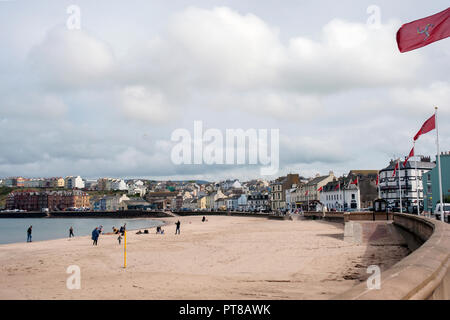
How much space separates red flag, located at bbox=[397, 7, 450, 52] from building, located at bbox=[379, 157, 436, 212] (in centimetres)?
9107

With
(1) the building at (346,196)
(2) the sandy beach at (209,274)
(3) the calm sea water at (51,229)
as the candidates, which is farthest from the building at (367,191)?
(2) the sandy beach at (209,274)

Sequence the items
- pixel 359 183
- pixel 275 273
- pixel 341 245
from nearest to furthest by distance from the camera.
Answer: pixel 275 273 < pixel 341 245 < pixel 359 183

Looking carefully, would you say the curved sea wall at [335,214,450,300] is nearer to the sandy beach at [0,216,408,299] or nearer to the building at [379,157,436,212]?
the sandy beach at [0,216,408,299]

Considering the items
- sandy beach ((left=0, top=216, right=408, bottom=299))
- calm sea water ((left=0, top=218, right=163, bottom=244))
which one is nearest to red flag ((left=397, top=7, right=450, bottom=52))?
sandy beach ((left=0, top=216, right=408, bottom=299))

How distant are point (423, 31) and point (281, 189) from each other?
13371 centimetres

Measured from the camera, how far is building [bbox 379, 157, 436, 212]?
9669cm

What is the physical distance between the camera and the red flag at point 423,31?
1026cm

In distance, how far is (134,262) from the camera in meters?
22.7
